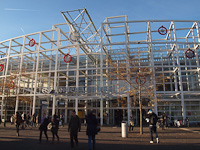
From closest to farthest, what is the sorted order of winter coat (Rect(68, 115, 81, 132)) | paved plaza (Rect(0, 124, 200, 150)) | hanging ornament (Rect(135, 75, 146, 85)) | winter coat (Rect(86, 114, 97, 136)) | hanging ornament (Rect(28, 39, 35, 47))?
1. winter coat (Rect(86, 114, 97, 136))
2. winter coat (Rect(68, 115, 81, 132))
3. paved plaza (Rect(0, 124, 200, 150))
4. hanging ornament (Rect(135, 75, 146, 85))
5. hanging ornament (Rect(28, 39, 35, 47))

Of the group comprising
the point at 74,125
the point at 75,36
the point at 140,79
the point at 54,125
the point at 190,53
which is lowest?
the point at 54,125

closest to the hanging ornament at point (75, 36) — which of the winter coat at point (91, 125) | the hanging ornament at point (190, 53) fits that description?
the hanging ornament at point (190, 53)

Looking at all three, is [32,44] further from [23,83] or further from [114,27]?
[114,27]

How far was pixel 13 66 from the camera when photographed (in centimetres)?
→ 3453

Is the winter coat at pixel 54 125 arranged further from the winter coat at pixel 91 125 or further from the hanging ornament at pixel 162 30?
the hanging ornament at pixel 162 30

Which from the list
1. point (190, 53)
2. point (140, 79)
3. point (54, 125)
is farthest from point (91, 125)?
point (190, 53)

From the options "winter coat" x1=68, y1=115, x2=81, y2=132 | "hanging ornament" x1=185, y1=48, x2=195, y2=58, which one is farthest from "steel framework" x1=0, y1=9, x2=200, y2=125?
"winter coat" x1=68, y1=115, x2=81, y2=132

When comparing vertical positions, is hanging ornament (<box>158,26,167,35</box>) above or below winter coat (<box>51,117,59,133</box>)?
above

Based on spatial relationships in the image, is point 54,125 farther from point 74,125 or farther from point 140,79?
point 140,79

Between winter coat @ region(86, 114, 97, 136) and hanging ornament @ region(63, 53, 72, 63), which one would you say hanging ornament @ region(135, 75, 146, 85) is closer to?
winter coat @ region(86, 114, 97, 136)

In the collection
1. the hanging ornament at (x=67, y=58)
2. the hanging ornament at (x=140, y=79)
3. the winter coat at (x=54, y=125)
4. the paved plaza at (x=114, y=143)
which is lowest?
the paved plaza at (x=114, y=143)

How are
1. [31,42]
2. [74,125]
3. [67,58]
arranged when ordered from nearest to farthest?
[74,125] → [67,58] → [31,42]

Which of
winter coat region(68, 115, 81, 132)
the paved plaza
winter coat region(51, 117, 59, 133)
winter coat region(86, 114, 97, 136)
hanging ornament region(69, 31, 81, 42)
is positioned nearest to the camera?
winter coat region(86, 114, 97, 136)

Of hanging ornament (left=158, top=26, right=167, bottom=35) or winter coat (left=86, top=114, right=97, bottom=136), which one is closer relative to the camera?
winter coat (left=86, top=114, right=97, bottom=136)
